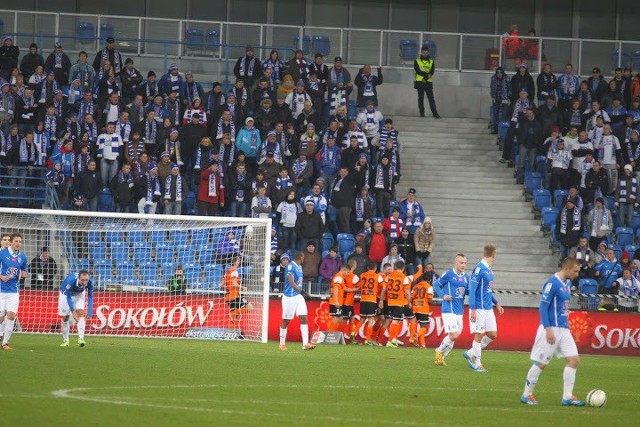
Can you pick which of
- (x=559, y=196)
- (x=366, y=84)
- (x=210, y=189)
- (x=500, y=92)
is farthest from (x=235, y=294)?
(x=500, y=92)

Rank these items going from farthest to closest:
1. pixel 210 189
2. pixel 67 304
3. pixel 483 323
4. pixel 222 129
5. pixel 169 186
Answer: pixel 222 129, pixel 210 189, pixel 169 186, pixel 67 304, pixel 483 323

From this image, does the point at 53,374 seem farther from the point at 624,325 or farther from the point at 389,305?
the point at 624,325

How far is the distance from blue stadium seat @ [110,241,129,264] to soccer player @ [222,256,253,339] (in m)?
2.23

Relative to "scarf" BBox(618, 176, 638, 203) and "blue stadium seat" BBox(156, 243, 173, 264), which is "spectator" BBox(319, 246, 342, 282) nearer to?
"blue stadium seat" BBox(156, 243, 173, 264)

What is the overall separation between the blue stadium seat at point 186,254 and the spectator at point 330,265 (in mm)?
3745

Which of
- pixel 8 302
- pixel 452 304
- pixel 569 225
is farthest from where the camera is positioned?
pixel 569 225

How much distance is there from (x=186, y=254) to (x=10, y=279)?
6.28 metres

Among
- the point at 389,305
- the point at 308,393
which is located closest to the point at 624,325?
the point at 389,305

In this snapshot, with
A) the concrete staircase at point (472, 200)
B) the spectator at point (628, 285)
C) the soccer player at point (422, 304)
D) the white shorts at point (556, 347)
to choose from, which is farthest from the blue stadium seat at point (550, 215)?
the white shorts at point (556, 347)

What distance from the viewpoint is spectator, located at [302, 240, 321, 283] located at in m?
29.8

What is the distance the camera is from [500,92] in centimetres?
3650

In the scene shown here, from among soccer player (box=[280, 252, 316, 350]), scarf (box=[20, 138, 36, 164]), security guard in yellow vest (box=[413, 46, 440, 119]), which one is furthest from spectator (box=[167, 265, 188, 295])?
security guard in yellow vest (box=[413, 46, 440, 119])

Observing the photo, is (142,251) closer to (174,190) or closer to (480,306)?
(174,190)

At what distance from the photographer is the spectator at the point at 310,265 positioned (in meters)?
29.8
